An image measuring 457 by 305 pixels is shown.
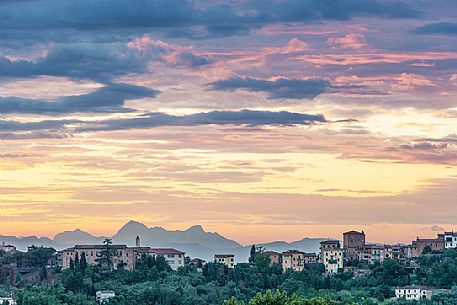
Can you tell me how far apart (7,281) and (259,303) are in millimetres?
46824

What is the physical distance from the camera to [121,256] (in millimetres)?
83375

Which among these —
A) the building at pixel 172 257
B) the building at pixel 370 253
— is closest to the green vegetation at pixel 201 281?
the building at pixel 172 257

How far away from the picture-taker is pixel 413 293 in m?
69.7

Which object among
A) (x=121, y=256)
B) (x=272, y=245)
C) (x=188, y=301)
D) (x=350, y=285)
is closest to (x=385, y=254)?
(x=350, y=285)

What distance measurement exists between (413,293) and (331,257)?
747 inches

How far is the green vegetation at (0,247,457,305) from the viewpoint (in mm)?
65875

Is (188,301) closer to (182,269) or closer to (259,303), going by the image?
(182,269)

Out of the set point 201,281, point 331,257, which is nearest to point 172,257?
point 331,257

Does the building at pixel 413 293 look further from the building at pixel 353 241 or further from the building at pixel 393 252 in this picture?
the building at pixel 353 241

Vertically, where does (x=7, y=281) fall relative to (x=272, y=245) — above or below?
below

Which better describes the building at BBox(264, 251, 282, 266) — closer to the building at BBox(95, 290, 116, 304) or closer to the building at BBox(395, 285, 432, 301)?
the building at BBox(395, 285, 432, 301)

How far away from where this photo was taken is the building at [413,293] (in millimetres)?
68938

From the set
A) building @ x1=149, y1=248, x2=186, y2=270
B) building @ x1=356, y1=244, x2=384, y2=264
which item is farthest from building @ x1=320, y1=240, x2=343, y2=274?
building @ x1=149, y1=248, x2=186, y2=270

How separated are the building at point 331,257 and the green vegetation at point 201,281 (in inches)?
47.3
